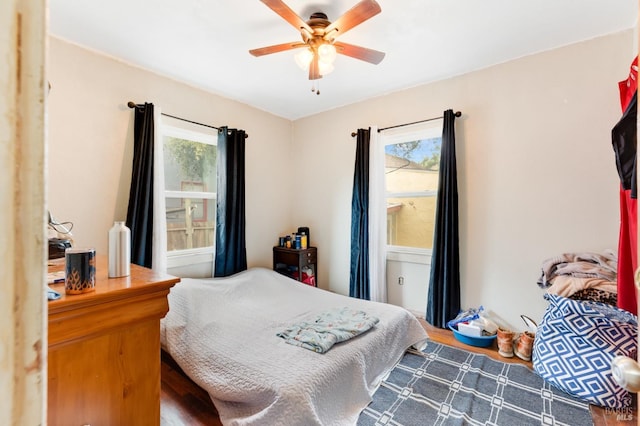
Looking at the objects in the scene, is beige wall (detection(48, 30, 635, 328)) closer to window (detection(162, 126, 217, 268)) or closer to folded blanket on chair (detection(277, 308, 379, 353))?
window (detection(162, 126, 217, 268))

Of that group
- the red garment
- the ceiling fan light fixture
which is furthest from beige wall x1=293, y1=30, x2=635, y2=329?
the ceiling fan light fixture

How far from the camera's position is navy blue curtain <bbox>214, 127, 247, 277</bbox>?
3047 millimetres

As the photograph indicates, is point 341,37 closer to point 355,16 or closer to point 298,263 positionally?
point 355,16

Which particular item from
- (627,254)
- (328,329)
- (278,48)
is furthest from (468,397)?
(278,48)

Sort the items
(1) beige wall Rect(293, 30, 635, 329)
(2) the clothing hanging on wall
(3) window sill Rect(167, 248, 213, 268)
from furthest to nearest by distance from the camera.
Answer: (3) window sill Rect(167, 248, 213, 268) < (1) beige wall Rect(293, 30, 635, 329) < (2) the clothing hanging on wall

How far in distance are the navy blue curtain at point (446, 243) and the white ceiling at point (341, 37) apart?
62 centimetres

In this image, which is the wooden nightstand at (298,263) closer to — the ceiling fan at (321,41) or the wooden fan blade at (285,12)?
the ceiling fan at (321,41)

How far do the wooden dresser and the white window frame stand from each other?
2.49 m

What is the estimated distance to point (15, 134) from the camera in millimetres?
278

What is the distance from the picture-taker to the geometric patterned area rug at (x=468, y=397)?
153 cm

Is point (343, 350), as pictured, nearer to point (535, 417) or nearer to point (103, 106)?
point (535, 417)

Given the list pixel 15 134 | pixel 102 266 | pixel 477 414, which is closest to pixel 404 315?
pixel 477 414

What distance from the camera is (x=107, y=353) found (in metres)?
0.86

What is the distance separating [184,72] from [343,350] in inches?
108
